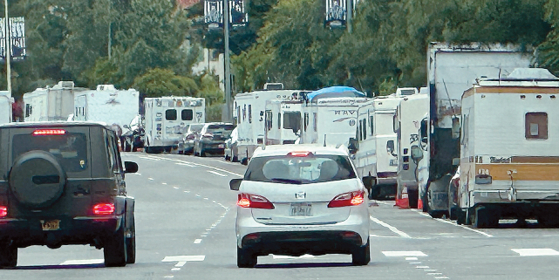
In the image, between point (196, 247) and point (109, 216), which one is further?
point (196, 247)

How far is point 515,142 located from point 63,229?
396 inches

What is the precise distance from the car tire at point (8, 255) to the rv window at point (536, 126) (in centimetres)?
1008

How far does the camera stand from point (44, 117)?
234 ft

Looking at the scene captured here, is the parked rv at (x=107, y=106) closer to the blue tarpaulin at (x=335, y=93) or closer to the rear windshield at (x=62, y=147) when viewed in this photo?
the blue tarpaulin at (x=335, y=93)

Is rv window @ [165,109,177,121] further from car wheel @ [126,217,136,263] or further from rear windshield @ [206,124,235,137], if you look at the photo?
car wheel @ [126,217,136,263]

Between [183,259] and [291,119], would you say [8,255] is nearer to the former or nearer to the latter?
[183,259]

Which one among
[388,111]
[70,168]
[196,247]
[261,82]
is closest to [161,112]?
[261,82]

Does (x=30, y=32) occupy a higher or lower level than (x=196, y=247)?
higher

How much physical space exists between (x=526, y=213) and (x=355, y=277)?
11.4 m

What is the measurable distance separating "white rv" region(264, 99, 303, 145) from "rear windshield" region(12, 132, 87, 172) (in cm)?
3047

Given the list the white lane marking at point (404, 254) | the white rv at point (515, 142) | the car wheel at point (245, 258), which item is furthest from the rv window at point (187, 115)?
the car wheel at point (245, 258)

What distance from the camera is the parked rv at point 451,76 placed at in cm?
2944

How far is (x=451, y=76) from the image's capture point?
97.1 ft

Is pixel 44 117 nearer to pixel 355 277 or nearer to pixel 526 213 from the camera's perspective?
pixel 526 213
